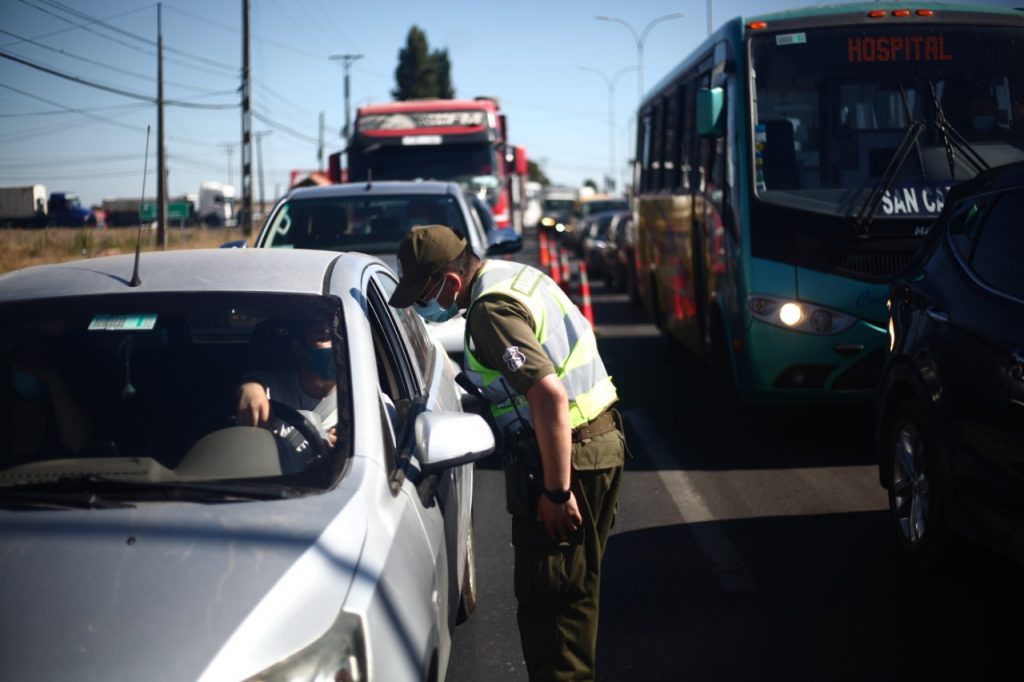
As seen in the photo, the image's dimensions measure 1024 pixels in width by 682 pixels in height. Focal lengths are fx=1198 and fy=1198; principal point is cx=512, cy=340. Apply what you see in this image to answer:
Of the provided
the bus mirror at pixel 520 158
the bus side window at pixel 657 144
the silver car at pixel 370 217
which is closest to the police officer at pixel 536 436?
the silver car at pixel 370 217

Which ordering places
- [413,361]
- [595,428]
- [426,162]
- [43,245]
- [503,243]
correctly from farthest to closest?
[426,162] → [503,243] → [43,245] → [413,361] → [595,428]

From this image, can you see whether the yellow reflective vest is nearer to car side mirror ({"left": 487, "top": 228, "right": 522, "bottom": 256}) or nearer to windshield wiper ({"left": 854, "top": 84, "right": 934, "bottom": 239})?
windshield wiper ({"left": 854, "top": 84, "right": 934, "bottom": 239})

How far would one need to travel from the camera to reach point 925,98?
857 centimetres

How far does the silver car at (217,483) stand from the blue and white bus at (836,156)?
448cm

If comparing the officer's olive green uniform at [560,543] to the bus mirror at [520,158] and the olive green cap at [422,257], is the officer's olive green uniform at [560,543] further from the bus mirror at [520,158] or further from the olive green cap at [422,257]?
the bus mirror at [520,158]

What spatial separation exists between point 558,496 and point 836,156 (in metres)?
5.78

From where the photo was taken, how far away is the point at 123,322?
11.8 feet

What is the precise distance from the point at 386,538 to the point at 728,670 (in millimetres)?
2059

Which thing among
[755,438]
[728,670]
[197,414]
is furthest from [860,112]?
[197,414]

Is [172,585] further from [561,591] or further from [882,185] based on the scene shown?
[882,185]

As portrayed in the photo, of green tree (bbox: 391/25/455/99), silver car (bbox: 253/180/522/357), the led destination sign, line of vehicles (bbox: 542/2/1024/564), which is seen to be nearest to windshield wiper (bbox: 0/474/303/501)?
line of vehicles (bbox: 542/2/1024/564)

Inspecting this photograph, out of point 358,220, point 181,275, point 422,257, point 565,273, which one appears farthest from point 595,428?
point 565,273

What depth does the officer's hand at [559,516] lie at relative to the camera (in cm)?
355

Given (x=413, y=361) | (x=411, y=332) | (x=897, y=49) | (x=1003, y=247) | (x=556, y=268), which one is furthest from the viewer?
(x=556, y=268)
